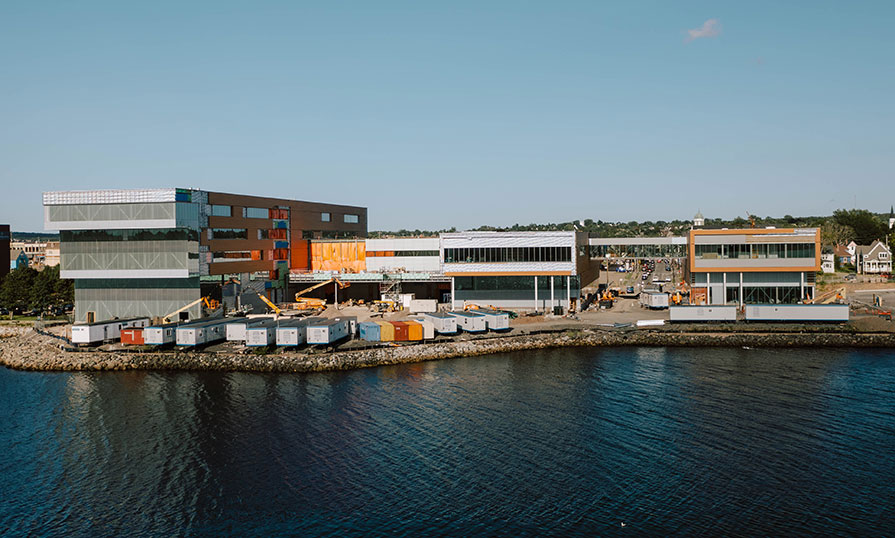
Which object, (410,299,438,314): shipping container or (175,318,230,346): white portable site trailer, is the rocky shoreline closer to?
(175,318,230,346): white portable site trailer

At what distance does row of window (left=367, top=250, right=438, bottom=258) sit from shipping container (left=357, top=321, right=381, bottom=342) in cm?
2571

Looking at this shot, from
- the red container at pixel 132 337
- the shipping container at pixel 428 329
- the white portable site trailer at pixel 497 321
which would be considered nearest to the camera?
the red container at pixel 132 337

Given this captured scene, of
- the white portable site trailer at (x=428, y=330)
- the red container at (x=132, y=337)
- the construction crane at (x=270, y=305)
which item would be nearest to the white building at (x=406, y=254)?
the construction crane at (x=270, y=305)

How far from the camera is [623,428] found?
38125 mm

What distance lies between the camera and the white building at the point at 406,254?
8725 cm

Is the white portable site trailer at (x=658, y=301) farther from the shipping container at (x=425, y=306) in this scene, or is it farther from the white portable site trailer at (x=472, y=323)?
the shipping container at (x=425, y=306)

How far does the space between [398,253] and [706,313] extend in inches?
1539

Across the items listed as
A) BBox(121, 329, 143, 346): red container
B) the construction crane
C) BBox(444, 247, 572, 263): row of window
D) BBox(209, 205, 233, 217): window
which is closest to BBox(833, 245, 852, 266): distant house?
BBox(444, 247, 572, 263): row of window

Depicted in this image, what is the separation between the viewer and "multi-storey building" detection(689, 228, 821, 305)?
240 ft

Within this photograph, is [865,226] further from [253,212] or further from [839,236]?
[253,212]

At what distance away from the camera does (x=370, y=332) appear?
61812mm

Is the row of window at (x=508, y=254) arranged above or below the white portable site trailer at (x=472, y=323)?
above

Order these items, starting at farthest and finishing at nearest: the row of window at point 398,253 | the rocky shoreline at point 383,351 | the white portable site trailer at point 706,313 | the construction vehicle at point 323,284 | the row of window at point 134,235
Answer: the row of window at point 398,253 → the construction vehicle at point 323,284 → the row of window at point 134,235 → the white portable site trailer at point 706,313 → the rocky shoreline at point 383,351

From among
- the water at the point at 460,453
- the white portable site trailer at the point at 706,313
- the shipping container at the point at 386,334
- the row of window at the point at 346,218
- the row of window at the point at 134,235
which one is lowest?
the water at the point at 460,453
